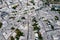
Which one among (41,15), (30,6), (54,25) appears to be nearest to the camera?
(54,25)

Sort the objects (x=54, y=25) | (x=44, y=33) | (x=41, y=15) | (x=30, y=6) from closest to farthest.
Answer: (x=44, y=33), (x=54, y=25), (x=41, y=15), (x=30, y=6)

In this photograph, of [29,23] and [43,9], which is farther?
[43,9]

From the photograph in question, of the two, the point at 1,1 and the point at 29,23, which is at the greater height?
the point at 1,1

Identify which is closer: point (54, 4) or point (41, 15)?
point (41, 15)

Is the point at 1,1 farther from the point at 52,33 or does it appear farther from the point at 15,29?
the point at 52,33

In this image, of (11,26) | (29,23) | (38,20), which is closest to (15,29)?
(11,26)

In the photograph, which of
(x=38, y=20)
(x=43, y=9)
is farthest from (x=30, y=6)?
(x=38, y=20)

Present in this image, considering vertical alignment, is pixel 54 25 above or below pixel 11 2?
below

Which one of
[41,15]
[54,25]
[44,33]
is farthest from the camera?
[41,15]

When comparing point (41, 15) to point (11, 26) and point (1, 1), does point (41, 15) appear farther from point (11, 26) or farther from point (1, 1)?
point (1, 1)
